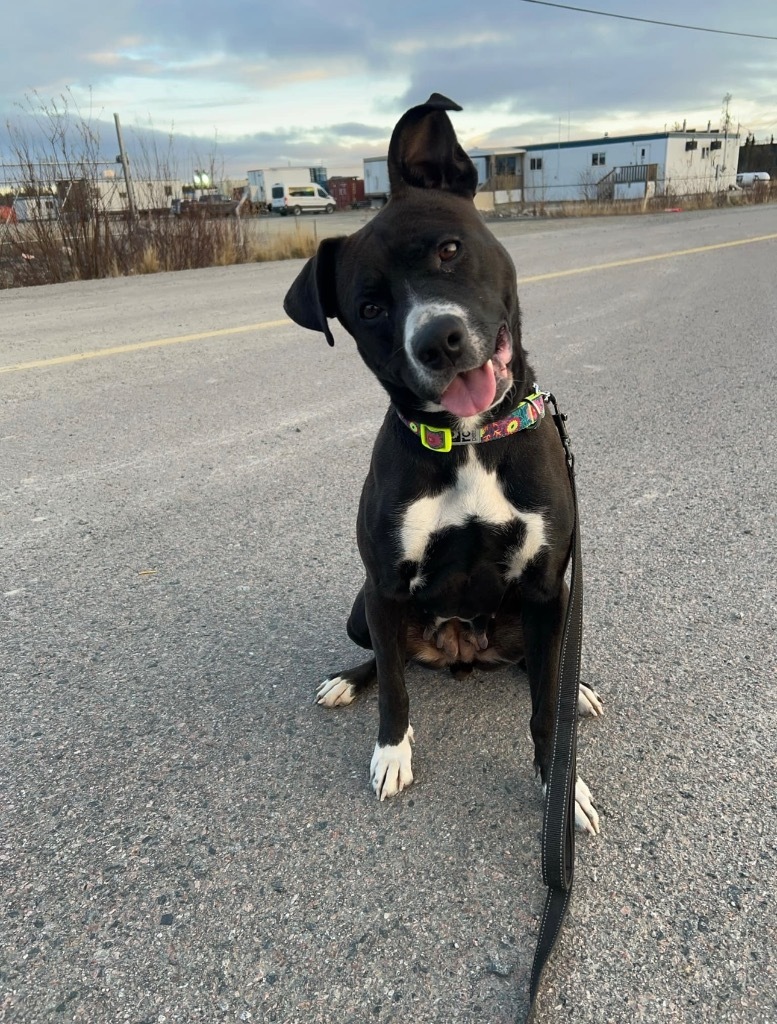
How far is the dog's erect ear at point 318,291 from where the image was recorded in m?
2.28

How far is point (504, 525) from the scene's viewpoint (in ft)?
Answer: 6.82

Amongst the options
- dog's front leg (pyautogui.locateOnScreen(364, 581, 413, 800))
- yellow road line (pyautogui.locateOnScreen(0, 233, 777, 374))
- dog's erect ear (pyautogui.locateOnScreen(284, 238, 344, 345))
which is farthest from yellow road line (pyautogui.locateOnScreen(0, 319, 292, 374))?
dog's front leg (pyautogui.locateOnScreen(364, 581, 413, 800))

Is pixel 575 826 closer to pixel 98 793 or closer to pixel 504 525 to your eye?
pixel 504 525

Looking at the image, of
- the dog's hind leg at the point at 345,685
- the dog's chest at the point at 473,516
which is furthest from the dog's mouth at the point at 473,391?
the dog's hind leg at the point at 345,685

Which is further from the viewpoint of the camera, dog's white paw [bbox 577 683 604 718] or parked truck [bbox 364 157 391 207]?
parked truck [bbox 364 157 391 207]

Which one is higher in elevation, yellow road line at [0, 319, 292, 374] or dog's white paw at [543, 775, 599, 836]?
yellow road line at [0, 319, 292, 374]

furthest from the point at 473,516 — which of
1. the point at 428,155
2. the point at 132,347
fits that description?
the point at 132,347

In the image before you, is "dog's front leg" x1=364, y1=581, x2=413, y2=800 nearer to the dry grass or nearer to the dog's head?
the dog's head

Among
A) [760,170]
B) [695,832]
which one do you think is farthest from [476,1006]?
[760,170]

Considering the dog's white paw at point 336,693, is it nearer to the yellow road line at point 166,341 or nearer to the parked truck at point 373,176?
the yellow road line at point 166,341

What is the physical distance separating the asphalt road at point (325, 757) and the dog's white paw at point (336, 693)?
0.04m

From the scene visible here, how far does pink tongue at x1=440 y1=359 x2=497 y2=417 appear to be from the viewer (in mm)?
2059

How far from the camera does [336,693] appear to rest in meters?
2.53

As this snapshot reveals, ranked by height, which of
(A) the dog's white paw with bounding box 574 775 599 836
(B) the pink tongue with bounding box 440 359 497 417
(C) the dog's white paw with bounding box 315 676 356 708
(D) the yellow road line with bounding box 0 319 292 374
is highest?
(B) the pink tongue with bounding box 440 359 497 417
